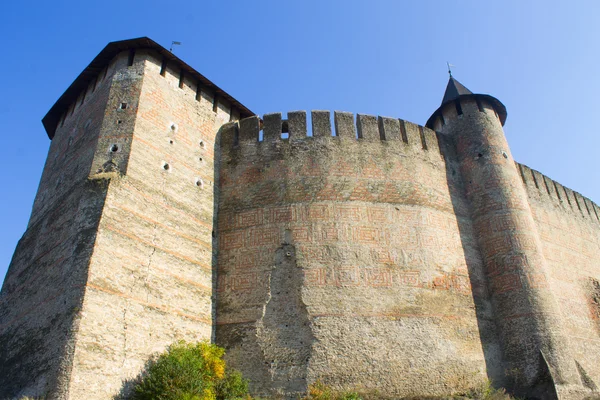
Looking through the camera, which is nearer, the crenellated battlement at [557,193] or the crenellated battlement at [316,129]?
the crenellated battlement at [316,129]

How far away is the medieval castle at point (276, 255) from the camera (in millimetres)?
9430

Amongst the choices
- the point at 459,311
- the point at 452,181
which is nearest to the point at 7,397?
the point at 459,311

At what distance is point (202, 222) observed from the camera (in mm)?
11797

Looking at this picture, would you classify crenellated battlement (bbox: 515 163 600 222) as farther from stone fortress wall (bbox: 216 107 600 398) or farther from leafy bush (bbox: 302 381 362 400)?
leafy bush (bbox: 302 381 362 400)

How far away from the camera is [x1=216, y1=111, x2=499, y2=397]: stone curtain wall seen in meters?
10.4

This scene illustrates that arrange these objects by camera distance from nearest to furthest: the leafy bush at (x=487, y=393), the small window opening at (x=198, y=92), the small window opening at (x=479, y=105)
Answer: the leafy bush at (x=487, y=393) → the small window opening at (x=198, y=92) → the small window opening at (x=479, y=105)

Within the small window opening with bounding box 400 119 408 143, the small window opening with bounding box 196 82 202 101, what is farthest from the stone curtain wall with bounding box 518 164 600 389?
the small window opening with bounding box 196 82 202 101

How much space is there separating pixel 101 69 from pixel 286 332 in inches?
334

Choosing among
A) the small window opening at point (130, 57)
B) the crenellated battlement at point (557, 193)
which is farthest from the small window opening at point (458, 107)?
the small window opening at point (130, 57)

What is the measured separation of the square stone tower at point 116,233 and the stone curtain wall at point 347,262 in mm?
830

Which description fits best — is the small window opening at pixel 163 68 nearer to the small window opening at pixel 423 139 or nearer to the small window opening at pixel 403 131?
the small window opening at pixel 403 131

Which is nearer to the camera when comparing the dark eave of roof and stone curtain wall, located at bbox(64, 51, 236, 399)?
stone curtain wall, located at bbox(64, 51, 236, 399)

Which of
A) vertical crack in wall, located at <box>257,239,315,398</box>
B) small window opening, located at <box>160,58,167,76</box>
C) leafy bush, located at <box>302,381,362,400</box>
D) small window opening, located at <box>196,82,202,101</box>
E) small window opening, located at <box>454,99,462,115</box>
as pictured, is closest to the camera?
leafy bush, located at <box>302,381,362,400</box>

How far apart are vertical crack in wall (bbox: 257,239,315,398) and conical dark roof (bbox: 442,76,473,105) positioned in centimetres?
789
